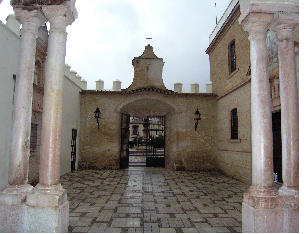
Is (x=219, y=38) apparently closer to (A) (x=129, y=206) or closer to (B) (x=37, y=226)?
(A) (x=129, y=206)

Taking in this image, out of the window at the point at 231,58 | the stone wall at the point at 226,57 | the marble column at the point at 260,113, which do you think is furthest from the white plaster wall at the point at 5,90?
the window at the point at 231,58

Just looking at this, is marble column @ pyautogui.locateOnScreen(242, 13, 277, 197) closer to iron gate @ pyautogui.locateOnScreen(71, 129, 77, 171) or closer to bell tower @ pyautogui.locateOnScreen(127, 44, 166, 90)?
bell tower @ pyautogui.locateOnScreen(127, 44, 166, 90)

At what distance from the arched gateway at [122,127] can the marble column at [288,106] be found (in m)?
7.79

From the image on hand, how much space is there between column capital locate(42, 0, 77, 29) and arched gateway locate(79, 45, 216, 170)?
25.1 ft

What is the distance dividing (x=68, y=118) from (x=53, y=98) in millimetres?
6753

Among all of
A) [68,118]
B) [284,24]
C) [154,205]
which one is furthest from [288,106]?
[68,118]

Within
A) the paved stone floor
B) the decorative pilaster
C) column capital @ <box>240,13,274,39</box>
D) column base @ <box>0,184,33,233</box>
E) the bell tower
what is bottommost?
the paved stone floor

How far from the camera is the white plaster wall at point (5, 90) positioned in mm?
5781

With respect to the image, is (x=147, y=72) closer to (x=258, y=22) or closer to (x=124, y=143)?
(x=124, y=143)

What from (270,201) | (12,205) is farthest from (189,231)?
(12,205)

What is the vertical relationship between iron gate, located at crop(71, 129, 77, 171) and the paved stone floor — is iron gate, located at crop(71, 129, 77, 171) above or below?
above

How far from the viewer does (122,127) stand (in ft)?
40.1

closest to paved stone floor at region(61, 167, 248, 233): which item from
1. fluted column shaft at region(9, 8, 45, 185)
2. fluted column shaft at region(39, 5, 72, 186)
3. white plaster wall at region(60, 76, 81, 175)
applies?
fluted column shaft at region(39, 5, 72, 186)

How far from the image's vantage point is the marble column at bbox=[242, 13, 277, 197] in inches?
147
